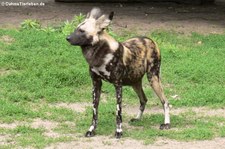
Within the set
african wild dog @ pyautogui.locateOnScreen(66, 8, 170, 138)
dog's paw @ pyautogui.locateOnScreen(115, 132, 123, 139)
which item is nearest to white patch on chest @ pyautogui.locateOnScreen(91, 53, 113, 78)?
african wild dog @ pyautogui.locateOnScreen(66, 8, 170, 138)

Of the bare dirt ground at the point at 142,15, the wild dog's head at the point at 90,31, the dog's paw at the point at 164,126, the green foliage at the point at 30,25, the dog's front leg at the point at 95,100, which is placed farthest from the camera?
the bare dirt ground at the point at 142,15

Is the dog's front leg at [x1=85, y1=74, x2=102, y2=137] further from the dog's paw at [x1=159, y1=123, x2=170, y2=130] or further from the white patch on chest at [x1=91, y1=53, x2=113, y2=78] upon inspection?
the dog's paw at [x1=159, y1=123, x2=170, y2=130]

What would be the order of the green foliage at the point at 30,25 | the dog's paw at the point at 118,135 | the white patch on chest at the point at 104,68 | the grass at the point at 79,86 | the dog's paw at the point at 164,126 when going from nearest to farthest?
the white patch on chest at the point at 104,68 < the dog's paw at the point at 118,135 < the grass at the point at 79,86 < the dog's paw at the point at 164,126 < the green foliage at the point at 30,25

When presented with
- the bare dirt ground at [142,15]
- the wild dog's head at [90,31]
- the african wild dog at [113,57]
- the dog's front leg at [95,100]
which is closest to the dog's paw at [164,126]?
the african wild dog at [113,57]

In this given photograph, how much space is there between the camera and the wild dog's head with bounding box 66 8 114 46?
19.8ft

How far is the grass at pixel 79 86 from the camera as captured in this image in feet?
21.7

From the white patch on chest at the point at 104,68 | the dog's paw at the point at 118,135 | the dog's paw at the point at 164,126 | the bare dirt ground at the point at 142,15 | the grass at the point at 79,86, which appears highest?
the white patch on chest at the point at 104,68

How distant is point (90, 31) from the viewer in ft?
19.9

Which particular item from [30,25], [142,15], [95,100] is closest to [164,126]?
[95,100]

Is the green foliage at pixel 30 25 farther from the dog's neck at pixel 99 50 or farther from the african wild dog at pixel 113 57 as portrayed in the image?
the dog's neck at pixel 99 50

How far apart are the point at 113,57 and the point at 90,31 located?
0.39m

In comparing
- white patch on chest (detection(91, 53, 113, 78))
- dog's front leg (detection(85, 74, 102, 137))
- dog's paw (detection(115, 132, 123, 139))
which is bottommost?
dog's paw (detection(115, 132, 123, 139))

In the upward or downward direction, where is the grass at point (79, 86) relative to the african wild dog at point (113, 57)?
downward

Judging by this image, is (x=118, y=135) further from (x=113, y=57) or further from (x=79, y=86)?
(x=79, y=86)
